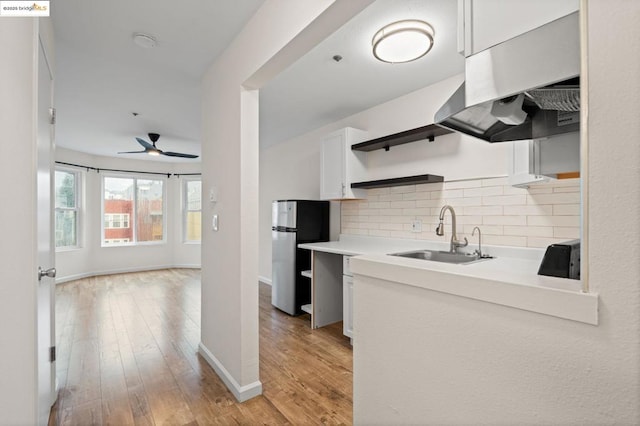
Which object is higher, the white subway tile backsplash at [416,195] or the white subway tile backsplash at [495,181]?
the white subway tile backsplash at [495,181]

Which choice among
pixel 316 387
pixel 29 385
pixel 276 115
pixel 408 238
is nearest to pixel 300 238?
pixel 408 238

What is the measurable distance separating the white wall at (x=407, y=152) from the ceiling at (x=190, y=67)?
131mm

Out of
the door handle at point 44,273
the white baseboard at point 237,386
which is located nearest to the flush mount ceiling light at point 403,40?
the door handle at point 44,273

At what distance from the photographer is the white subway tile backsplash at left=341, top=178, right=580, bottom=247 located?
2.07 meters

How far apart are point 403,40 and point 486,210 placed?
151 centimetres

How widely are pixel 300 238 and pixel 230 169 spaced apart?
1.71m

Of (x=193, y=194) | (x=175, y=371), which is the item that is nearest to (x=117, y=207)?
(x=193, y=194)

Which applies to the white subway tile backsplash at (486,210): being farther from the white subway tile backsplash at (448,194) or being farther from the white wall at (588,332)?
the white wall at (588,332)

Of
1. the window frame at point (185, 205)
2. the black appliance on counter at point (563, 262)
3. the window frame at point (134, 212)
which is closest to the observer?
the black appliance on counter at point (563, 262)

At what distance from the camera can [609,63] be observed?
0.58m

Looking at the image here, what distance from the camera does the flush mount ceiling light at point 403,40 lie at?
72.8 inches

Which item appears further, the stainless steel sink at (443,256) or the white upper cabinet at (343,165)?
the white upper cabinet at (343,165)

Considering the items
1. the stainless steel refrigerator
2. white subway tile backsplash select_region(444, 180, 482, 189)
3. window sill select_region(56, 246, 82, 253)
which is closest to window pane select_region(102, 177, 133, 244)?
window sill select_region(56, 246, 82, 253)

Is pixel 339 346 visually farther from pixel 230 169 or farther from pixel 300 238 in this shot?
pixel 230 169
